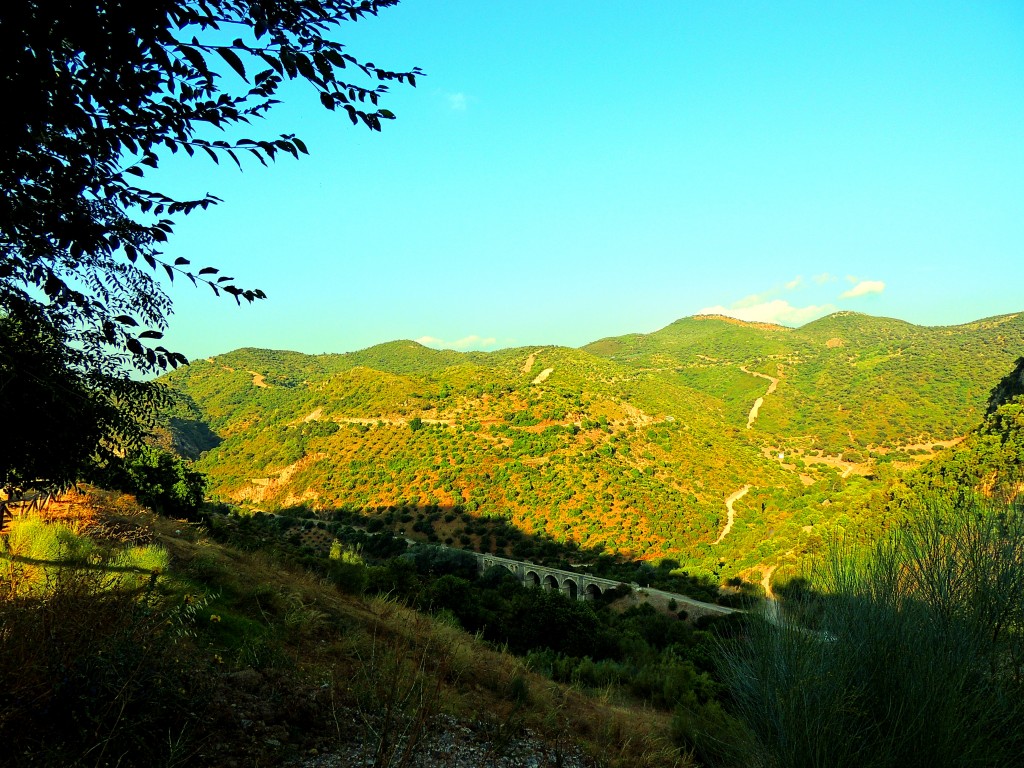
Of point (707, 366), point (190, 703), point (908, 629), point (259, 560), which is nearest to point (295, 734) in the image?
point (190, 703)

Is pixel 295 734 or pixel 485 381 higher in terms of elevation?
pixel 485 381

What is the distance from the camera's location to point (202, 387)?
296ft

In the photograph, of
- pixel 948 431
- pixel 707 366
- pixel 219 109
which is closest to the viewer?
pixel 219 109

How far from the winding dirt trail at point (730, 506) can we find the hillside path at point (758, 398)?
3365 cm

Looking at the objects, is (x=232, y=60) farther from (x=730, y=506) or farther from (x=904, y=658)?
(x=730, y=506)

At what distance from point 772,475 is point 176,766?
213 feet

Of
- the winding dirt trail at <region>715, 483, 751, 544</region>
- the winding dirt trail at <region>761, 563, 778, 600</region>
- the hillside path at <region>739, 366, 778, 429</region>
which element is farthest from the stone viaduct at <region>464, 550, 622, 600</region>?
the hillside path at <region>739, 366, 778, 429</region>

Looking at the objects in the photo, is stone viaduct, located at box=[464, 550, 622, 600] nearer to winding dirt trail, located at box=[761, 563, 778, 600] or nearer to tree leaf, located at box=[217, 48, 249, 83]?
winding dirt trail, located at box=[761, 563, 778, 600]

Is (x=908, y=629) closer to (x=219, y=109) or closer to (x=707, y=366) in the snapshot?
(x=219, y=109)

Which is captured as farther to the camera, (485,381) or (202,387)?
(202,387)

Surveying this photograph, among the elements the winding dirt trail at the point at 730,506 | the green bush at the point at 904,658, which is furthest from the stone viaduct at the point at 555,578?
the green bush at the point at 904,658

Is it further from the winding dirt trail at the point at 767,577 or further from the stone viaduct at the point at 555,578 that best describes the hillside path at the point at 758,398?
the stone viaduct at the point at 555,578

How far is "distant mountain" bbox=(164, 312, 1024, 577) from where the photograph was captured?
154ft

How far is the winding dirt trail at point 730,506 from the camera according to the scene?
46.0 metres
